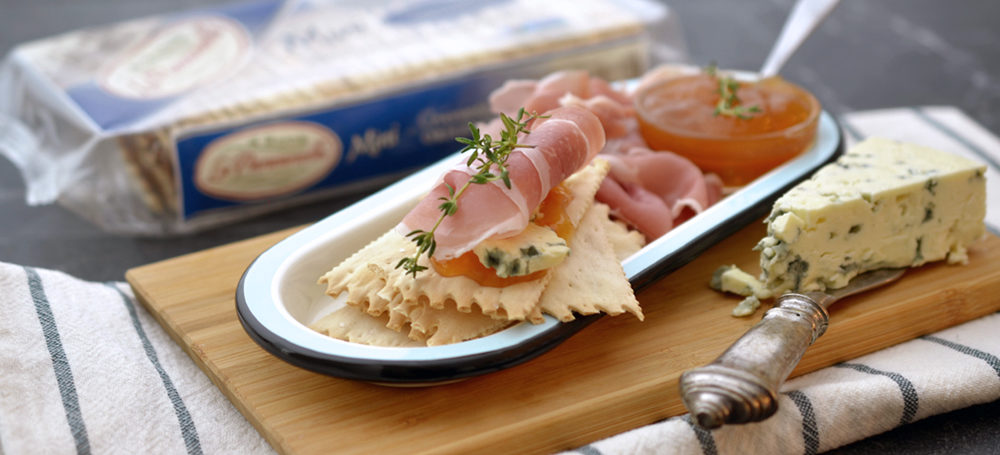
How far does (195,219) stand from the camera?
3357mm

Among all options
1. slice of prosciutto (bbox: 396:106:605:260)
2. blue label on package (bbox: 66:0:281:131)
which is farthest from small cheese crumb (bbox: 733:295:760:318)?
blue label on package (bbox: 66:0:281:131)

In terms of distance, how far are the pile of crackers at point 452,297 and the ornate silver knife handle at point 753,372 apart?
24 centimetres

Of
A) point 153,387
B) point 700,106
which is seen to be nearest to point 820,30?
point 700,106

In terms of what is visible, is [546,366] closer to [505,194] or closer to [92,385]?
[505,194]

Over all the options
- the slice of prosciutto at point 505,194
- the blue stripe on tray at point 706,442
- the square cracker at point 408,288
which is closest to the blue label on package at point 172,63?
the square cracker at point 408,288

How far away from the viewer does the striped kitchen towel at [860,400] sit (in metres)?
2.00

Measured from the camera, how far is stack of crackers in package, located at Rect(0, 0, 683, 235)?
326 centimetres

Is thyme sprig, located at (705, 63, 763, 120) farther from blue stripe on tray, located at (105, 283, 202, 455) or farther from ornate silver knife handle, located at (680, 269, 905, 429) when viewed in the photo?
blue stripe on tray, located at (105, 283, 202, 455)

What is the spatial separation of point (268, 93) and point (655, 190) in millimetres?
1446

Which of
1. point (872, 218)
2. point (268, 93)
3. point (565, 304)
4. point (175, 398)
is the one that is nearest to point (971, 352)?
point (872, 218)

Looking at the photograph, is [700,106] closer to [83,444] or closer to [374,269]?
[374,269]

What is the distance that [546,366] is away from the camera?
7.08 ft

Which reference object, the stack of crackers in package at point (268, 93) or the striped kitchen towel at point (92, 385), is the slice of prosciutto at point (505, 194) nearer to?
the striped kitchen towel at point (92, 385)

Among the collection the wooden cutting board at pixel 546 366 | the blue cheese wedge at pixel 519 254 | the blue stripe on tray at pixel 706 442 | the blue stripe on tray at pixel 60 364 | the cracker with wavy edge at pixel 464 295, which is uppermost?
the blue cheese wedge at pixel 519 254
